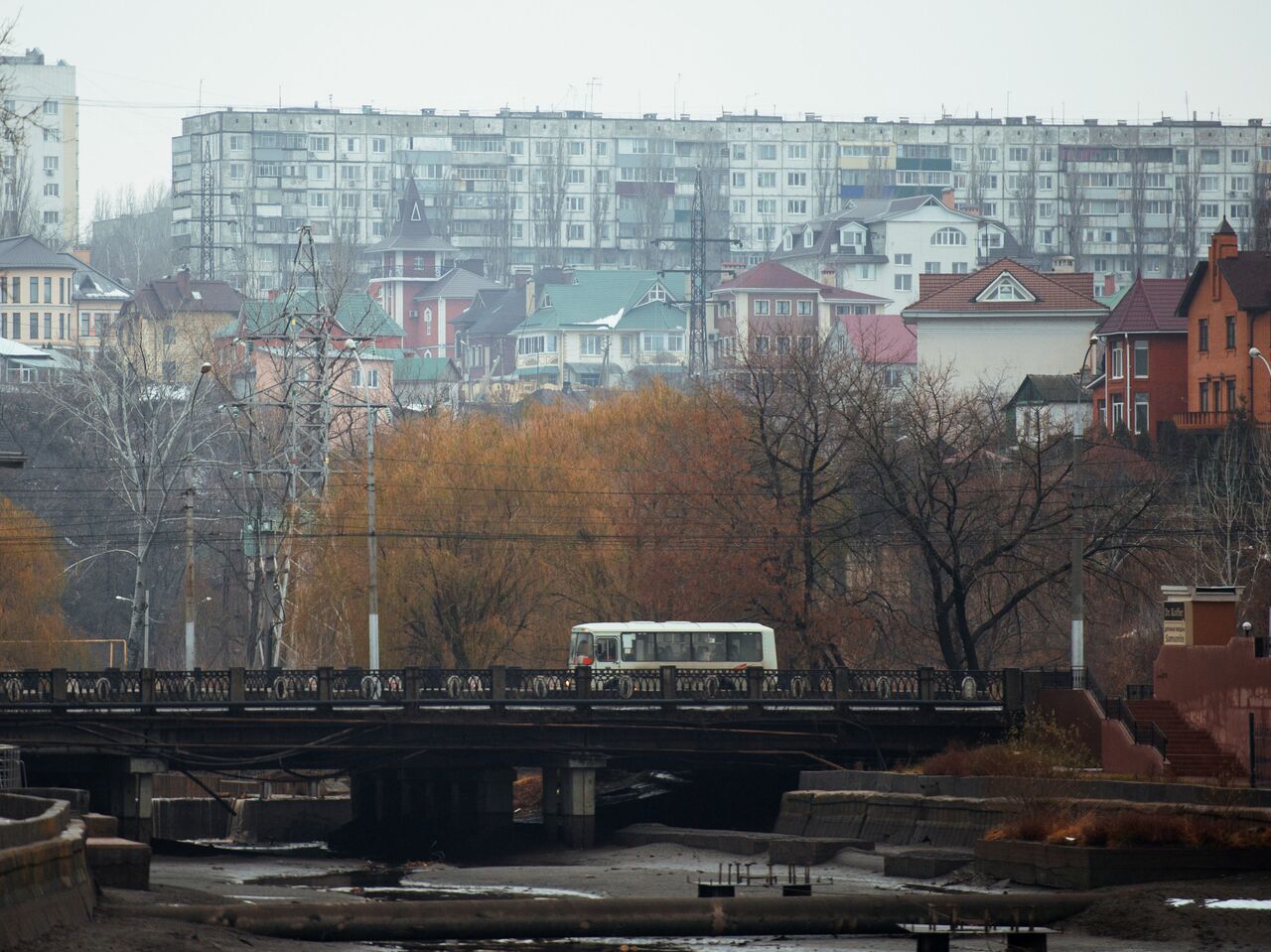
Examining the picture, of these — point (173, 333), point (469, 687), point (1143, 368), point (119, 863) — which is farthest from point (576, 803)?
point (173, 333)

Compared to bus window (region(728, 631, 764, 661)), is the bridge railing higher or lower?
lower

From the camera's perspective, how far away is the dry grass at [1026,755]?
51719 mm

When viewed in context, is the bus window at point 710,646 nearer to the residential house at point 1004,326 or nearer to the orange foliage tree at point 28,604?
the orange foliage tree at point 28,604

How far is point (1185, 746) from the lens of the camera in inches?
2110

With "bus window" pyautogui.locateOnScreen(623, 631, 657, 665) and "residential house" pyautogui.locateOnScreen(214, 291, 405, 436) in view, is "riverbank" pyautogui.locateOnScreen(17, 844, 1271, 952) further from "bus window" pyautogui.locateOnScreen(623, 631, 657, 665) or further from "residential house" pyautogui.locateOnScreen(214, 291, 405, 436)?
"residential house" pyautogui.locateOnScreen(214, 291, 405, 436)

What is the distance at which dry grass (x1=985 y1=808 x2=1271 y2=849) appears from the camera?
39.6m

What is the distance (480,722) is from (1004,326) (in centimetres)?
8778

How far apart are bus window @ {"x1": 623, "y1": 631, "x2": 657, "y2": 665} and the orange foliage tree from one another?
81.5 ft

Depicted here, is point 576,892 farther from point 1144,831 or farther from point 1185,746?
point 1185,746

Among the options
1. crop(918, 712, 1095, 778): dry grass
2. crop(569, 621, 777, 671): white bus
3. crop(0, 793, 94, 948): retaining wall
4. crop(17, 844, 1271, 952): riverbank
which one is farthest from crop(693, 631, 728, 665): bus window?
crop(0, 793, 94, 948): retaining wall

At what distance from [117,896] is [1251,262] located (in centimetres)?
7548

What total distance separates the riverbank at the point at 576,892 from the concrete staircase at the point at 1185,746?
25.9ft

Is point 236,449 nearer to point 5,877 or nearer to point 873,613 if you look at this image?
point 873,613

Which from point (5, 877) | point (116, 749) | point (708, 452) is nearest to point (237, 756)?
point (116, 749)
